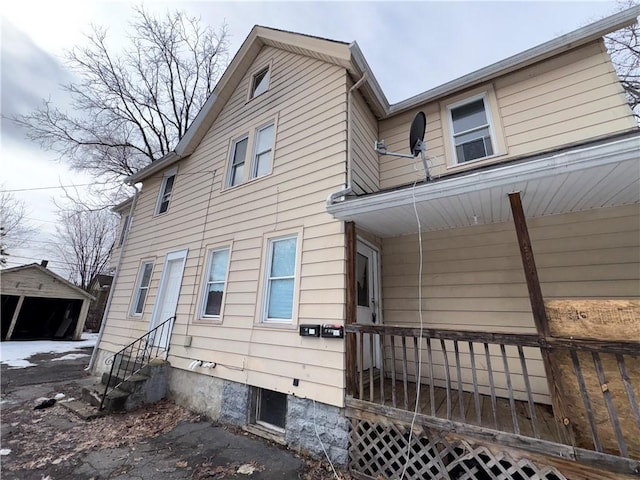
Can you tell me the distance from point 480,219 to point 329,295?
8.21 ft

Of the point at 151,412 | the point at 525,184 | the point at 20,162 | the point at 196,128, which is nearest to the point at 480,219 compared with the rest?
the point at 525,184

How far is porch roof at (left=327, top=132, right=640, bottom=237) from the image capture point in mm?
2418

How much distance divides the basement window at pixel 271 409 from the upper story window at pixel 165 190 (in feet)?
20.6

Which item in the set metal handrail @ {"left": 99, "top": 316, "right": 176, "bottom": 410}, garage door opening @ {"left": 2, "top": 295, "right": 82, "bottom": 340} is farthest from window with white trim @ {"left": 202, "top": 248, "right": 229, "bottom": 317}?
garage door opening @ {"left": 2, "top": 295, "right": 82, "bottom": 340}

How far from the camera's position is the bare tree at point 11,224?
18.4 m

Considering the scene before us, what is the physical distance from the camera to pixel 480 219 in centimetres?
389

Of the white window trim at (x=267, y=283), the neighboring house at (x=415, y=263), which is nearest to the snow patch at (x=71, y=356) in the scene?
the neighboring house at (x=415, y=263)

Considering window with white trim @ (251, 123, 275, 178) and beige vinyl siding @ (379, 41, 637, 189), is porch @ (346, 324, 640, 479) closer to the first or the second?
beige vinyl siding @ (379, 41, 637, 189)

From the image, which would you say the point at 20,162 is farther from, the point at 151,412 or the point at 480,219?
the point at 480,219

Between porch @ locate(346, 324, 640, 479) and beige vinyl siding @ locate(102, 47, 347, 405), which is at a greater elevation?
beige vinyl siding @ locate(102, 47, 347, 405)

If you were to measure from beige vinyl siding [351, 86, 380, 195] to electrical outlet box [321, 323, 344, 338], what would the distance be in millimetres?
2178

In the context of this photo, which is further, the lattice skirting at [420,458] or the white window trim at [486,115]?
the white window trim at [486,115]

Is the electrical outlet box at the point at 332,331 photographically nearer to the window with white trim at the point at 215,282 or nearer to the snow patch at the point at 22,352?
the window with white trim at the point at 215,282

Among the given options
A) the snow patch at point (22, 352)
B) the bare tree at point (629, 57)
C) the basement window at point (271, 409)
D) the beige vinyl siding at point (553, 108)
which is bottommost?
the snow patch at point (22, 352)
